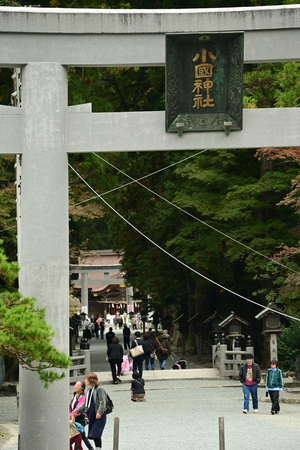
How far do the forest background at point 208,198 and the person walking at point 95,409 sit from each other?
7.90m

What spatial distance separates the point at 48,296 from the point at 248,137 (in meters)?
4.25

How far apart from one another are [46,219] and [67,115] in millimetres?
1817

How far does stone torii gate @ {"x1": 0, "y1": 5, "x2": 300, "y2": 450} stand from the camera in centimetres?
1131

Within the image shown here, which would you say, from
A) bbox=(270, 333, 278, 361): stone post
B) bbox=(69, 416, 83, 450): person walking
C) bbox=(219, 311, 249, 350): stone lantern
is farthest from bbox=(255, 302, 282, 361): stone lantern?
bbox=(69, 416, 83, 450): person walking

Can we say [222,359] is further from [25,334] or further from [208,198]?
[25,334]

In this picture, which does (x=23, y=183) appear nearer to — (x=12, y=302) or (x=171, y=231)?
(x=12, y=302)

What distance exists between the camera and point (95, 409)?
1116 centimetres

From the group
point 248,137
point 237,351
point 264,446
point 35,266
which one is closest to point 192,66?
point 248,137

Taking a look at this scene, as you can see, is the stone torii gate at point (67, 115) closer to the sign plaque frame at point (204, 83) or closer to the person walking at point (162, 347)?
the sign plaque frame at point (204, 83)

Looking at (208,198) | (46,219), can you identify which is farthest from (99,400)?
(208,198)

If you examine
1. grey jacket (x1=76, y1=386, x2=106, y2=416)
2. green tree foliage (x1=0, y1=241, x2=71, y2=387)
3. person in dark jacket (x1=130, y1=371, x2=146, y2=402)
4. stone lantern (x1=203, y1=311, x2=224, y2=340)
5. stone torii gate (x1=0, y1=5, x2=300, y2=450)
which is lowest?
person in dark jacket (x1=130, y1=371, x2=146, y2=402)

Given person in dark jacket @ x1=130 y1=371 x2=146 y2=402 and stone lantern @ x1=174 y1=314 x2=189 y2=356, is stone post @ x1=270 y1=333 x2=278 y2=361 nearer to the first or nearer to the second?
person in dark jacket @ x1=130 y1=371 x2=146 y2=402

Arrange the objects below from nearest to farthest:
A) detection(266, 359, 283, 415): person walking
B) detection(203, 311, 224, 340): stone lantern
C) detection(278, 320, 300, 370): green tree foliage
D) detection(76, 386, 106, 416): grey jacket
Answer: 1. detection(76, 386, 106, 416): grey jacket
2. detection(266, 359, 283, 415): person walking
3. detection(278, 320, 300, 370): green tree foliage
4. detection(203, 311, 224, 340): stone lantern

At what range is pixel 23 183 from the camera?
11.4 metres
